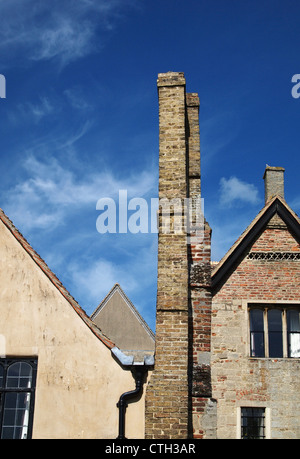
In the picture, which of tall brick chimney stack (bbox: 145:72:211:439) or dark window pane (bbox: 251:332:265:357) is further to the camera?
dark window pane (bbox: 251:332:265:357)

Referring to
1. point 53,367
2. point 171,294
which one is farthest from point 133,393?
point 171,294

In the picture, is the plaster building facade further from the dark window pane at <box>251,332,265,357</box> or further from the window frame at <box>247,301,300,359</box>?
the window frame at <box>247,301,300,359</box>

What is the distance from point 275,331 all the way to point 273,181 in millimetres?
4636

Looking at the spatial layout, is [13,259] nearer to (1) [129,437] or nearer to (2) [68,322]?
(2) [68,322]

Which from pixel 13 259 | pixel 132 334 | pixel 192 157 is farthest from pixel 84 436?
pixel 132 334

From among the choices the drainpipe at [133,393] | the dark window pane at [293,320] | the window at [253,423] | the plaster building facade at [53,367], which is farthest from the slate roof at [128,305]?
the drainpipe at [133,393]

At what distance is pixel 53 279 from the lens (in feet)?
34.4

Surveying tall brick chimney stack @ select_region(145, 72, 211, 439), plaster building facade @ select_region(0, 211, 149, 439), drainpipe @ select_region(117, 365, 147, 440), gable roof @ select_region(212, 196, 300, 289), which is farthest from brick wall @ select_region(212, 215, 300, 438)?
plaster building facade @ select_region(0, 211, 149, 439)

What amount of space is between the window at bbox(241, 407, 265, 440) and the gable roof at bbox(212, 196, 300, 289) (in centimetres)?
294

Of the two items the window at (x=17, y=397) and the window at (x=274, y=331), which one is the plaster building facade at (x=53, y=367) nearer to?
the window at (x=17, y=397)

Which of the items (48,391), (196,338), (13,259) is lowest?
(48,391)

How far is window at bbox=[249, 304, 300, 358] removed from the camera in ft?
42.0

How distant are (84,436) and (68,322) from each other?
2.05 metres

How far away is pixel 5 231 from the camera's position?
1091 centimetres
